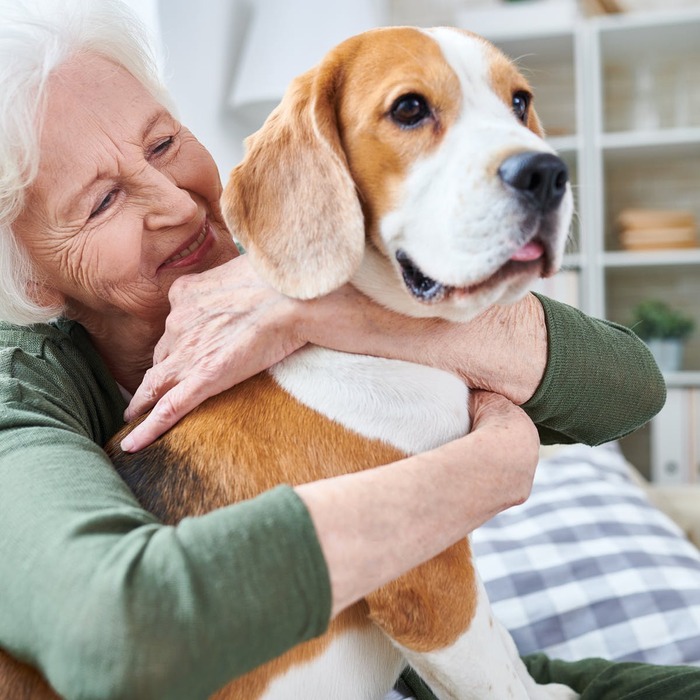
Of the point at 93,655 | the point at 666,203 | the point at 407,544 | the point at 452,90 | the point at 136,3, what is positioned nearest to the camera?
the point at 93,655

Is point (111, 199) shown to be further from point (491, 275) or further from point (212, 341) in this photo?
point (491, 275)

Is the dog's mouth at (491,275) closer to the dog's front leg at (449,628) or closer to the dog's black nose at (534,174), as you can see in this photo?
the dog's black nose at (534,174)

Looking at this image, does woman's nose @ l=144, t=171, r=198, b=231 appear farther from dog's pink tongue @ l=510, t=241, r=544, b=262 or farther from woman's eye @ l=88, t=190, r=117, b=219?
dog's pink tongue @ l=510, t=241, r=544, b=262

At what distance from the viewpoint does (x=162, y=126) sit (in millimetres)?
1229

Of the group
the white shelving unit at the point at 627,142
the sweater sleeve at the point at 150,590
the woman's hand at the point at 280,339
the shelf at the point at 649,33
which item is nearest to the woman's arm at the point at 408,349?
the woman's hand at the point at 280,339

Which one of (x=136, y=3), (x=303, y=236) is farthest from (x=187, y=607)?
(x=136, y=3)

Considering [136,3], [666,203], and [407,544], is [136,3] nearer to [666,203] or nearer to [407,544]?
[407,544]

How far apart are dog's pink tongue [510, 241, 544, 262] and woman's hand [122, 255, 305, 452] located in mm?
270

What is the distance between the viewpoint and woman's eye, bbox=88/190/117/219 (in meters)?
1.17

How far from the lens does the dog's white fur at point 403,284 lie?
3.06ft

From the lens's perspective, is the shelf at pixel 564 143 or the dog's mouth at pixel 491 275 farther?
the shelf at pixel 564 143

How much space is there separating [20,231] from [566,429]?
2.64ft

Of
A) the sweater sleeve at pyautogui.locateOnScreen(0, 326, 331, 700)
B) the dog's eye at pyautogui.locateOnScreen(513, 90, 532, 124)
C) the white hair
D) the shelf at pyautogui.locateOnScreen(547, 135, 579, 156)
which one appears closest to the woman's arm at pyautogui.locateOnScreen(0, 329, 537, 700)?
the sweater sleeve at pyautogui.locateOnScreen(0, 326, 331, 700)

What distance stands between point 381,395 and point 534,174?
1.02 feet
